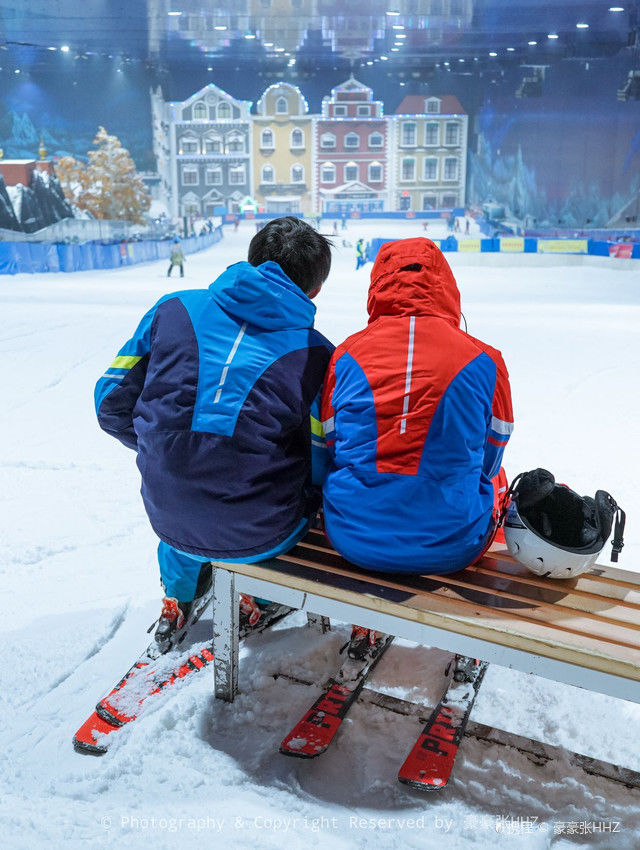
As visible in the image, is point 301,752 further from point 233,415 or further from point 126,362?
point 126,362

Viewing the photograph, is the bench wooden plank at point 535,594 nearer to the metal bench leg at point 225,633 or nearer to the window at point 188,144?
the metal bench leg at point 225,633

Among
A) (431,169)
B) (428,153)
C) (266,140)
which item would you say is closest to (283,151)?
(266,140)

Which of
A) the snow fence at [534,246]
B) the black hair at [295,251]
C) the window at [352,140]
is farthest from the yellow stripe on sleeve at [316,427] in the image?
the window at [352,140]

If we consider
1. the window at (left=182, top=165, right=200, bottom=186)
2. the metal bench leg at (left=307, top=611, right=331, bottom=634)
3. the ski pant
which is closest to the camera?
the ski pant

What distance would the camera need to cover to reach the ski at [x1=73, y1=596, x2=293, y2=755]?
165 cm

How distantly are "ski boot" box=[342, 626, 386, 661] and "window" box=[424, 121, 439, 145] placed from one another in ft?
70.8

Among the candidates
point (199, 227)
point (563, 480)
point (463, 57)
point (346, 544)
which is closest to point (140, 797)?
point (346, 544)

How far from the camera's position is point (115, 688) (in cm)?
179

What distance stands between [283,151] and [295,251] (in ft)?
70.8

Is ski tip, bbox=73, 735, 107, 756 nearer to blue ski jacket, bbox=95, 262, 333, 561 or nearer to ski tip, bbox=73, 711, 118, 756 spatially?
ski tip, bbox=73, 711, 118, 756

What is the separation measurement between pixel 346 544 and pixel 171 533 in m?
0.43

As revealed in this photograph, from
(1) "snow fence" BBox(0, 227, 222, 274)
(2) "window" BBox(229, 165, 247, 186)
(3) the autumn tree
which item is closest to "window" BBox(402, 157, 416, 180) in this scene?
(2) "window" BBox(229, 165, 247, 186)

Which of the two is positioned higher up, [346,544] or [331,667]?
[346,544]

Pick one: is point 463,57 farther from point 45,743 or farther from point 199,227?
point 45,743
